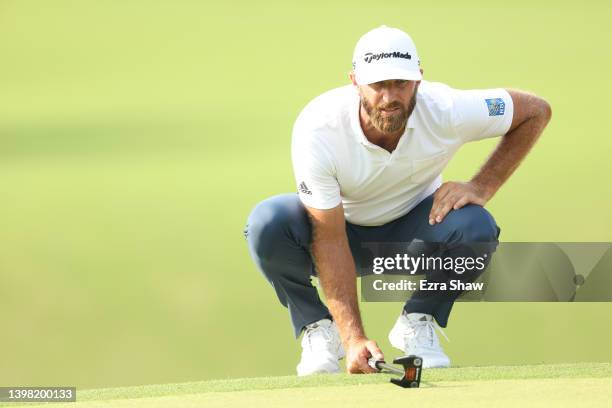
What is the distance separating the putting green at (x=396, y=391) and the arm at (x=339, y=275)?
18 centimetres

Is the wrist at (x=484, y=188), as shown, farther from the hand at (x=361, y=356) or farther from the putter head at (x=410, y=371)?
the putter head at (x=410, y=371)

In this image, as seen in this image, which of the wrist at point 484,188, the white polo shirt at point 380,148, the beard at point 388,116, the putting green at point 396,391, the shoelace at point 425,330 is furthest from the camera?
the wrist at point 484,188

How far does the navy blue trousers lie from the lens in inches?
157

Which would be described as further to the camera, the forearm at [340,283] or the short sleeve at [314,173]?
the short sleeve at [314,173]

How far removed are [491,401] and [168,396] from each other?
869 millimetres

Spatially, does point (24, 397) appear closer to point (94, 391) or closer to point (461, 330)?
point (94, 391)

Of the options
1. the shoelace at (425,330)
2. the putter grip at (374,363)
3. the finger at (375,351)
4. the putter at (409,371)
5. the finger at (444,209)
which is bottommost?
the shoelace at (425,330)

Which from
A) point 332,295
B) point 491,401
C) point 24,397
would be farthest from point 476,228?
point 24,397

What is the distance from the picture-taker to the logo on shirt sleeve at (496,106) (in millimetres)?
4078

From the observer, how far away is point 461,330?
5453mm

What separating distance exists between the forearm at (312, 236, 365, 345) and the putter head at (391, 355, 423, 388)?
1.37ft

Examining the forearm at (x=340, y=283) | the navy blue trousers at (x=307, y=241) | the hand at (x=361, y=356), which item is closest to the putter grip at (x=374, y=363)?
the hand at (x=361, y=356)

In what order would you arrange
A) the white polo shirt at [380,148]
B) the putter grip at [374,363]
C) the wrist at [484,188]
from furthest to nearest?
the wrist at [484,188], the white polo shirt at [380,148], the putter grip at [374,363]

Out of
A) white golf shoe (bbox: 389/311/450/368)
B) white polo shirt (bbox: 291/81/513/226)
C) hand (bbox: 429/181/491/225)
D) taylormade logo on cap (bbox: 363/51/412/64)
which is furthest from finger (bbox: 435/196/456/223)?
taylormade logo on cap (bbox: 363/51/412/64)
